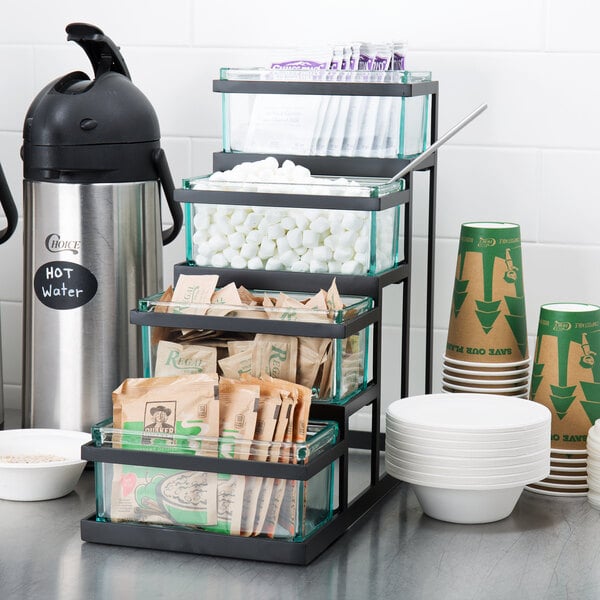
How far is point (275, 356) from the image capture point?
47.5 inches

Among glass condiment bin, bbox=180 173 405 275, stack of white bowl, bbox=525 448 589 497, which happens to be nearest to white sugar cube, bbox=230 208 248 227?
glass condiment bin, bbox=180 173 405 275

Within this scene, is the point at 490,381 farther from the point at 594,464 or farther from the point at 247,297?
the point at 247,297

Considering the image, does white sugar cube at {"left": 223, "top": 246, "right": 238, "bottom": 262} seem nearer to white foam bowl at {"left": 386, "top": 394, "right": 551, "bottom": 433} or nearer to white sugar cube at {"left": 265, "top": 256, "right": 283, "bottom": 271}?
white sugar cube at {"left": 265, "top": 256, "right": 283, "bottom": 271}

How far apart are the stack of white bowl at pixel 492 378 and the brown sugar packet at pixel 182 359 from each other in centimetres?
33

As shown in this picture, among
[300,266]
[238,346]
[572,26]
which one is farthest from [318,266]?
[572,26]

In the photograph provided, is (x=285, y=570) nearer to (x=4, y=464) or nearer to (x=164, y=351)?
(x=164, y=351)

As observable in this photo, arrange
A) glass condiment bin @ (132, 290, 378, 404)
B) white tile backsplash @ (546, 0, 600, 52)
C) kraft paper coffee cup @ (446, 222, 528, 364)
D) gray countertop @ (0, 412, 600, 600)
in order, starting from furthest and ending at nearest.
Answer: white tile backsplash @ (546, 0, 600, 52) < kraft paper coffee cup @ (446, 222, 528, 364) < glass condiment bin @ (132, 290, 378, 404) < gray countertop @ (0, 412, 600, 600)

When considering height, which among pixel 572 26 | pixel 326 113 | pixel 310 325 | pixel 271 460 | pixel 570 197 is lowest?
pixel 271 460

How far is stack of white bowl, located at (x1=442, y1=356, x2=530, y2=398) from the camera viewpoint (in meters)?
1.39

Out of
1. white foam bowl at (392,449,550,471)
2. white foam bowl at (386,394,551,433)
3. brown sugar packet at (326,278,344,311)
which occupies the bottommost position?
white foam bowl at (392,449,550,471)

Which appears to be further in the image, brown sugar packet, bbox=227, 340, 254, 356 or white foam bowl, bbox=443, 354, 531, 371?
white foam bowl, bbox=443, 354, 531, 371

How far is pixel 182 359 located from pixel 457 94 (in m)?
0.57

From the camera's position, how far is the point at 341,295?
1.27 metres

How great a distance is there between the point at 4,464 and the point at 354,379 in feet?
1.28
